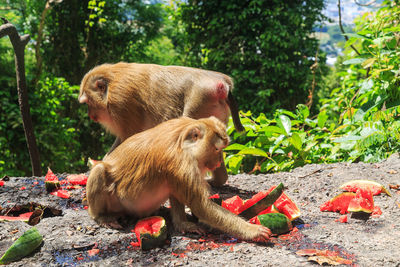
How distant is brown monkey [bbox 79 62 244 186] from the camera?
4.24 meters

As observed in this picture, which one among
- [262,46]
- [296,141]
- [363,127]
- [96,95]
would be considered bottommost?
[296,141]

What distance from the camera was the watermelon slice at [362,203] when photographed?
328cm

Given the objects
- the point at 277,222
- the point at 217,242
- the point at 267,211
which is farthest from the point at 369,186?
the point at 217,242

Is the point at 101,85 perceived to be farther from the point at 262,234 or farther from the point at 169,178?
the point at 262,234

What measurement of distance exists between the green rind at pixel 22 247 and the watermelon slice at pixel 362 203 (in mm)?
2545

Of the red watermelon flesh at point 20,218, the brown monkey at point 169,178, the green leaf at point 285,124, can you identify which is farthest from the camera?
the green leaf at point 285,124

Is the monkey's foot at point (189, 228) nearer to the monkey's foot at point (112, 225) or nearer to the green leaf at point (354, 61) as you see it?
the monkey's foot at point (112, 225)

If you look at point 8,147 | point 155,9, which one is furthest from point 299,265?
point 155,9

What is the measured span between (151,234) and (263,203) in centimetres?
106

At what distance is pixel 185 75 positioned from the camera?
14.5 feet

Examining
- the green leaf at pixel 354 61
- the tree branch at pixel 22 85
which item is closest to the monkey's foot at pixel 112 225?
the tree branch at pixel 22 85

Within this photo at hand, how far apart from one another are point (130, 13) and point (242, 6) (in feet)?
17.9

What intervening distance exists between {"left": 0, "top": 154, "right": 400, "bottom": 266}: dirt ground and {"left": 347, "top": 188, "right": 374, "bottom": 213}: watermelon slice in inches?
3.9

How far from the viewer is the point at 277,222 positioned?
3078 mm
